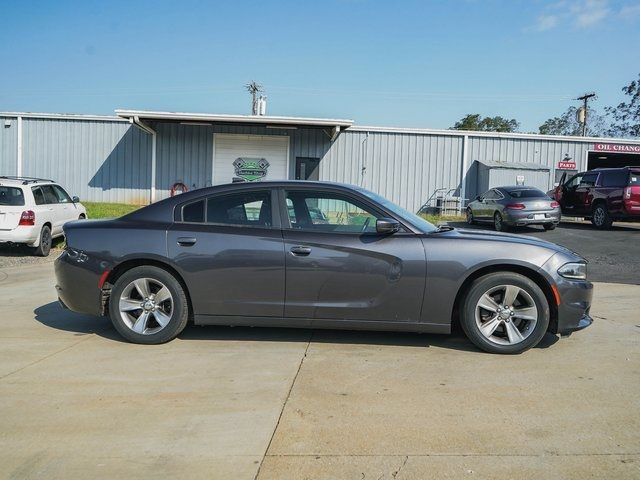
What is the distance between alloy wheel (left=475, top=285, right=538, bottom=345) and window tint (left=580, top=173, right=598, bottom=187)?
1367cm

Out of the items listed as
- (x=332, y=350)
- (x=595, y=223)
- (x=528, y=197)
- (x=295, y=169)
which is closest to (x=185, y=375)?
(x=332, y=350)

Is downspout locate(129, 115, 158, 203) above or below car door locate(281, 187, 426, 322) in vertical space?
above

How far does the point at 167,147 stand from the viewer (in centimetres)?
2319

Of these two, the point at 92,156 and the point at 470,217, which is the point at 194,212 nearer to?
the point at 470,217

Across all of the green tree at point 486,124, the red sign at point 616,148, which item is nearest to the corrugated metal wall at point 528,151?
the red sign at point 616,148

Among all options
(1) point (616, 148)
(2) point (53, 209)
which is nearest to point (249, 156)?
(2) point (53, 209)

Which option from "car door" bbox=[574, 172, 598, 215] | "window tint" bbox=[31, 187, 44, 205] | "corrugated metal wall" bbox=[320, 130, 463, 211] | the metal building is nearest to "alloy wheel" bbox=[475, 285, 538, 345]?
"window tint" bbox=[31, 187, 44, 205]

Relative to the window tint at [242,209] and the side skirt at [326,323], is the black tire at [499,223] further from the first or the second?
the window tint at [242,209]

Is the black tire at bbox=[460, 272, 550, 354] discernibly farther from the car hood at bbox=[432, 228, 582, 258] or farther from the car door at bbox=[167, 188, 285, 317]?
the car door at bbox=[167, 188, 285, 317]

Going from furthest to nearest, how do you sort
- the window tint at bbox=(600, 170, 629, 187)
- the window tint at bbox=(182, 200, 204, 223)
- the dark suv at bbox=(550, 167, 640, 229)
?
the window tint at bbox=(600, 170, 629, 187) → the dark suv at bbox=(550, 167, 640, 229) → the window tint at bbox=(182, 200, 204, 223)

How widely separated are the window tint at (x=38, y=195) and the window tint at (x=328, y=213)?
8.16 metres

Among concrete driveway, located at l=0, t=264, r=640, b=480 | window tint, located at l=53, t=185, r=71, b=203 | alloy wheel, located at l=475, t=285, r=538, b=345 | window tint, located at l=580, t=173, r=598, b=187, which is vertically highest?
window tint, located at l=580, t=173, r=598, b=187

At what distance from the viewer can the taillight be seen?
1113cm

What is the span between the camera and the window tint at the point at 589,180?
56.1 feet
